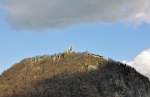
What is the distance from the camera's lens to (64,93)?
19775 cm

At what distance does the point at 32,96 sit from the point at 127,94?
32.6 metres

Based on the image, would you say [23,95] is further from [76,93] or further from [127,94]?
[127,94]

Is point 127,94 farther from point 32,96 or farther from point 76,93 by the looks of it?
point 32,96

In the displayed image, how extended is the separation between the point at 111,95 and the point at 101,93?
14.1 ft

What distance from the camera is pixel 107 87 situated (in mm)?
199375

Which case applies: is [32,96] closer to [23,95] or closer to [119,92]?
[23,95]

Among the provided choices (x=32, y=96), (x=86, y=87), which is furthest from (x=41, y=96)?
(x=86, y=87)

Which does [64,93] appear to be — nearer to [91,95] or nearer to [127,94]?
[91,95]

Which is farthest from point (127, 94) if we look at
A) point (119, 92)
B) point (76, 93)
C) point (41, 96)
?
point (41, 96)

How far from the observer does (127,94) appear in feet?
650

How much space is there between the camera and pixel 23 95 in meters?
200

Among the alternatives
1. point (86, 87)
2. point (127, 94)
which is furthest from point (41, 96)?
point (127, 94)

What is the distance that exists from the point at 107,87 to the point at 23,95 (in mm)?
29127

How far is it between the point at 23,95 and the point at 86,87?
2193cm
